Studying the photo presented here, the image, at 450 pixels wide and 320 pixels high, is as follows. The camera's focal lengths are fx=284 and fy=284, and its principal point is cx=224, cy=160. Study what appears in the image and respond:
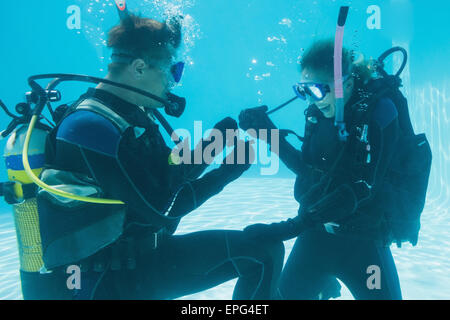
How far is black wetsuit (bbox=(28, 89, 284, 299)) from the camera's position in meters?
1.64

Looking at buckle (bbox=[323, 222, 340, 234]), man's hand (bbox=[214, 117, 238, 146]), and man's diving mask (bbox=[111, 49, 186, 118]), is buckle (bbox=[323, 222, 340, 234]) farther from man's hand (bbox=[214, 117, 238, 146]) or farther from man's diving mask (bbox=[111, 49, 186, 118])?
man's diving mask (bbox=[111, 49, 186, 118])

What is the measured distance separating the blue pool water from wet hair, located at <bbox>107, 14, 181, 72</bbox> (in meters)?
0.26

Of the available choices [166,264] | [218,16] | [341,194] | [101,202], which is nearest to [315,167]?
[341,194]

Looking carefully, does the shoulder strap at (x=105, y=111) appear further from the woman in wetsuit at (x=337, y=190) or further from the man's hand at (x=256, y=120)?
the man's hand at (x=256, y=120)

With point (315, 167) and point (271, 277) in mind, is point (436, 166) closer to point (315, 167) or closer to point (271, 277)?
point (315, 167)

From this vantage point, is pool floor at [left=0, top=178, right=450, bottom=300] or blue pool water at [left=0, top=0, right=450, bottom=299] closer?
pool floor at [left=0, top=178, right=450, bottom=300]

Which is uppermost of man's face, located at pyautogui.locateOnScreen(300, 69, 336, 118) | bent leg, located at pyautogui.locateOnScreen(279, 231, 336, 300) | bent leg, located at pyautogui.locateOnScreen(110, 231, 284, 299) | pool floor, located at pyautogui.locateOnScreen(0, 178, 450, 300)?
man's face, located at pyautogui.locateOnScreen(300, 69, 336, 118)

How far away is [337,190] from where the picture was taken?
217cm

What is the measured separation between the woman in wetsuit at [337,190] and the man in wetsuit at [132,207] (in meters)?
0.36

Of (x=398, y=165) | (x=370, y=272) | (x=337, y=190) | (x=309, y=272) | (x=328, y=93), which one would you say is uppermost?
(x=328, y=93)

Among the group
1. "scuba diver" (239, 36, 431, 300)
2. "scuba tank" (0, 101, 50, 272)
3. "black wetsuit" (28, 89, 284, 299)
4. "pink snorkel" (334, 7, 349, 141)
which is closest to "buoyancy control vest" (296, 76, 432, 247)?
"scuba diver" (239, 36, 431, 300)

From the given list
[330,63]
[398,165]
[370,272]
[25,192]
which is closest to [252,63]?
[330,63]

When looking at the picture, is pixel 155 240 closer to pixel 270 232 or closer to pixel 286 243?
A: pixel 270 232

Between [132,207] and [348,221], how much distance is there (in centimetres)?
176
